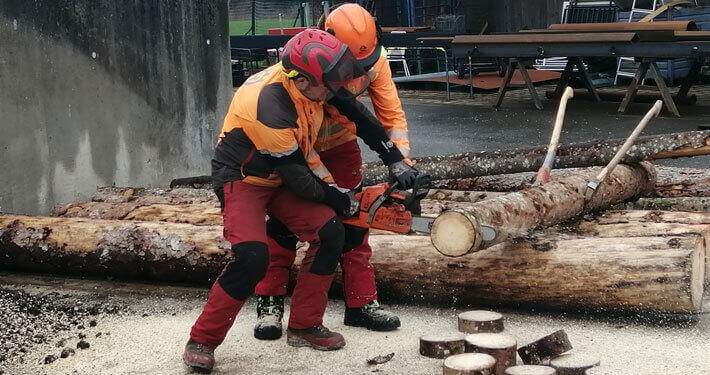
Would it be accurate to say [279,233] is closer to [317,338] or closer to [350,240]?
[350,240]

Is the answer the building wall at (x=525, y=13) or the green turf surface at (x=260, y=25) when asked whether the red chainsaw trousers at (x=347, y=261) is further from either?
the green turf surface at (x=260, y=25)

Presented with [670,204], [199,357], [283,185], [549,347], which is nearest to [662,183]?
[670,204]

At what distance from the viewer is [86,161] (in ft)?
25.5

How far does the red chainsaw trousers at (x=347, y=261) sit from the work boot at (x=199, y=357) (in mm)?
676

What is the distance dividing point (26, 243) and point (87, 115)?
168 cm

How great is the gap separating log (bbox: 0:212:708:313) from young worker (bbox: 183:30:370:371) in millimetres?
808

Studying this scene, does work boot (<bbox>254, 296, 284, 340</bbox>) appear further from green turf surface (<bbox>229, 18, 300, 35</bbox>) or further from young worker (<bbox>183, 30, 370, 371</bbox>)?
green turf surface (<bbox>229, 18, 300, 35</bbox>)

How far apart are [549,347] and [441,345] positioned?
0.56m

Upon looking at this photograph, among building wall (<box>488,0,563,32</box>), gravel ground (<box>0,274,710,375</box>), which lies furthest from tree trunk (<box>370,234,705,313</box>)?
building wall (<box>488,0,563,32</box>)

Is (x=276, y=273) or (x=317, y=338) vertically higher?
(x=276, y=273)

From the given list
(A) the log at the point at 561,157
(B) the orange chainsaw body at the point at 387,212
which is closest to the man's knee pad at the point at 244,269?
(B) the orange chainsaw body at the point at 387,212

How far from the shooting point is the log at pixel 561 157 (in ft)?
21.6

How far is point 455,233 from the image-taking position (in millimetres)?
4703

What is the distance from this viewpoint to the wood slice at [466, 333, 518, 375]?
13.7ft
